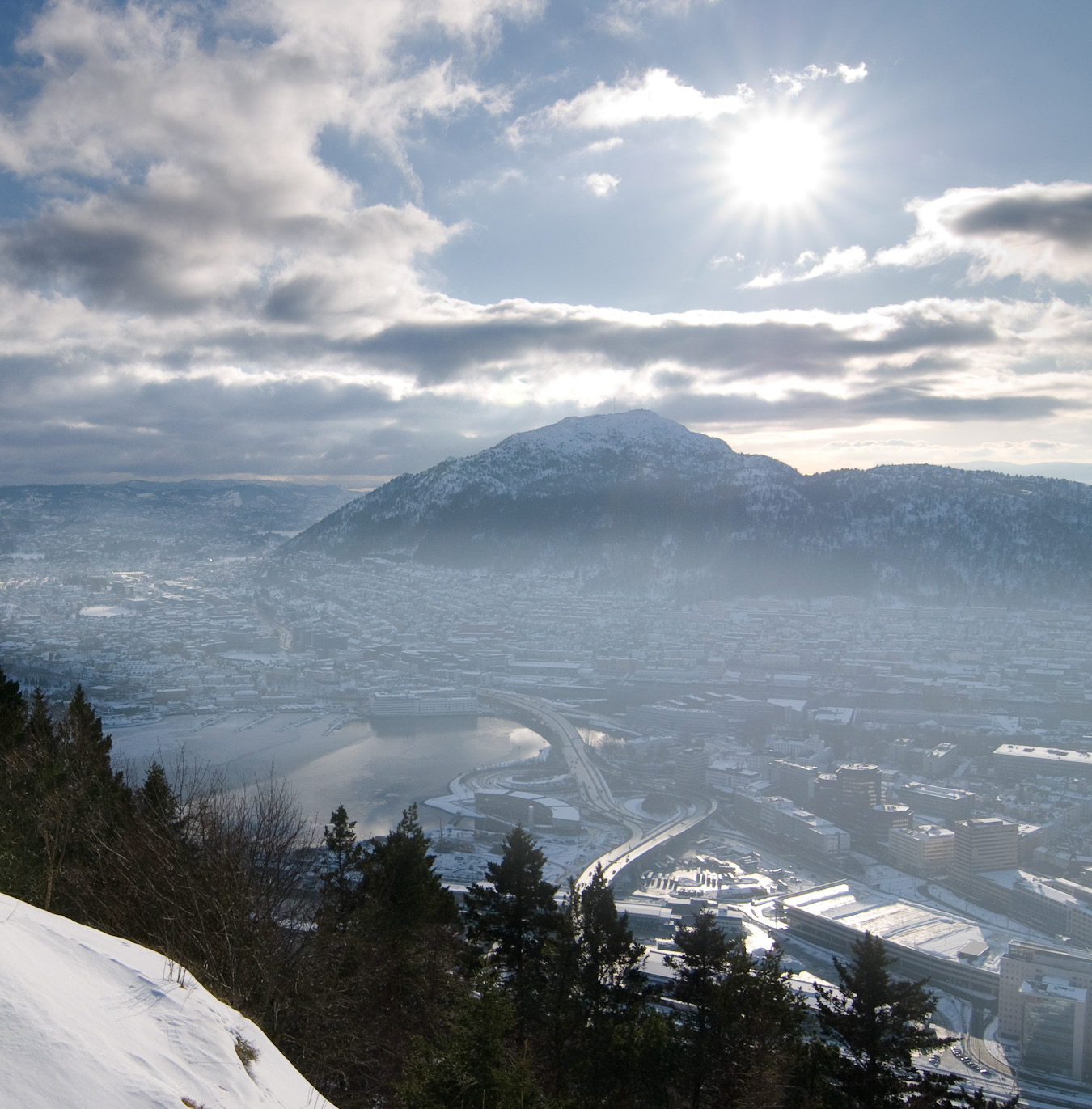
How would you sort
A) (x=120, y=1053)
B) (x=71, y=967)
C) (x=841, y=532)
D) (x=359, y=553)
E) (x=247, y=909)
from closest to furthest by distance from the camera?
(x=120, y=1053) < (x=71, y=967) < (x=247, y=909) < (x=841, y=532) < (x=359, y=553)

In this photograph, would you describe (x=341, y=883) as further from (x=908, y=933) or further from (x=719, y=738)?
(x=719, y=738)

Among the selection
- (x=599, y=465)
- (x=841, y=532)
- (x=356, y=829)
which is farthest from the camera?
(x=599, y=465)

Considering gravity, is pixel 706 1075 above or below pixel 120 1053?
below

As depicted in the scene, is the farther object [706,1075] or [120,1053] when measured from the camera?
[706,1075]

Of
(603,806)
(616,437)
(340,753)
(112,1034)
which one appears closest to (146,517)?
(616,437)

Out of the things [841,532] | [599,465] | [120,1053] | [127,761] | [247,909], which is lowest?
[127,761]

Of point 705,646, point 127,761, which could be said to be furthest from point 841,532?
point 127,761

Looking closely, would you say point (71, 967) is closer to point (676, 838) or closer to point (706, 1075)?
point (706, 1075)
